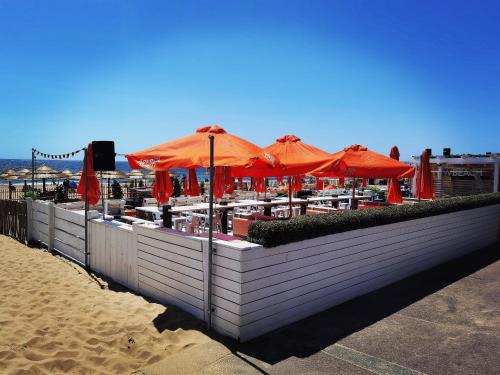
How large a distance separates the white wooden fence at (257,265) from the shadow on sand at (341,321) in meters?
0.12

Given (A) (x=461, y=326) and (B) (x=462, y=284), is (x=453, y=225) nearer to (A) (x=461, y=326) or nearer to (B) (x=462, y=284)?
(B) (x=462, y=284)

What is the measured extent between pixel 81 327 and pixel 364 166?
583cm

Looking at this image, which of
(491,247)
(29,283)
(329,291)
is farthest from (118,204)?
(491,247)

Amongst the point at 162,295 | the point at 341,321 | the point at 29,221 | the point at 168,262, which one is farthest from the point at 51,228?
the point at 341,321

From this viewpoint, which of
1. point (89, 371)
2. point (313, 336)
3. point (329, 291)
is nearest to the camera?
point (89, 371)

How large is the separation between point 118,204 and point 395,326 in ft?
23.4

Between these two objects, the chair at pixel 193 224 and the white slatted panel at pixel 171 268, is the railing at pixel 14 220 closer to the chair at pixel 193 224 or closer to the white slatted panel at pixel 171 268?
the chair at pixel 193 224

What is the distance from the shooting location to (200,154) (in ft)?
16.7

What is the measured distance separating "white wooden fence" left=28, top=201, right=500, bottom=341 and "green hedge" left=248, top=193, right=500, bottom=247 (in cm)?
10

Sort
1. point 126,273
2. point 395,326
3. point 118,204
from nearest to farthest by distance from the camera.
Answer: point 395,326 < point 126,273 < point 118,204

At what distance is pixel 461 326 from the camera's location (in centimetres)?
475

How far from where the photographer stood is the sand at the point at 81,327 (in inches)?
149

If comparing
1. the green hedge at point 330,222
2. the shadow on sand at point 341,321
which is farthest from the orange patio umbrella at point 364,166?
the shadow on sand at point 341,321

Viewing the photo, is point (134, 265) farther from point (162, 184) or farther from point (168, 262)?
point (162, 184)
